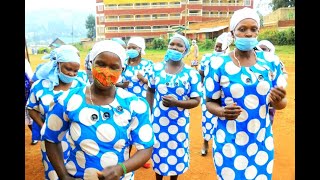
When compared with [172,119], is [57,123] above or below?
above

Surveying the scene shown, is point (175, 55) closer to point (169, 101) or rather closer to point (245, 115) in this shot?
point (169, 101)

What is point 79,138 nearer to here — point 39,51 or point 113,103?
point 113,103

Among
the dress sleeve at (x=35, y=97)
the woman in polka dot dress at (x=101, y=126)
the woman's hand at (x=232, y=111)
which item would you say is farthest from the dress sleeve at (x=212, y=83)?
the dress sleeve at (x=35, y=97)

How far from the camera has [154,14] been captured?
33.4m

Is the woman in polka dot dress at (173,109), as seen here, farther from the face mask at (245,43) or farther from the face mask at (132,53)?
the face mask at (132,53)

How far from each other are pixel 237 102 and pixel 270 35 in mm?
23644

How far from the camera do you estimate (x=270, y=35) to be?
81.7 feet

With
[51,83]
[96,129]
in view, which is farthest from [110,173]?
[51,83]

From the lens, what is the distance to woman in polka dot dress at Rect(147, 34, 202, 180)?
164 inches

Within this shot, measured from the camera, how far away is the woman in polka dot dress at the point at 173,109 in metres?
4.16

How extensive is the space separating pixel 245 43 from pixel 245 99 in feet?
1.62
